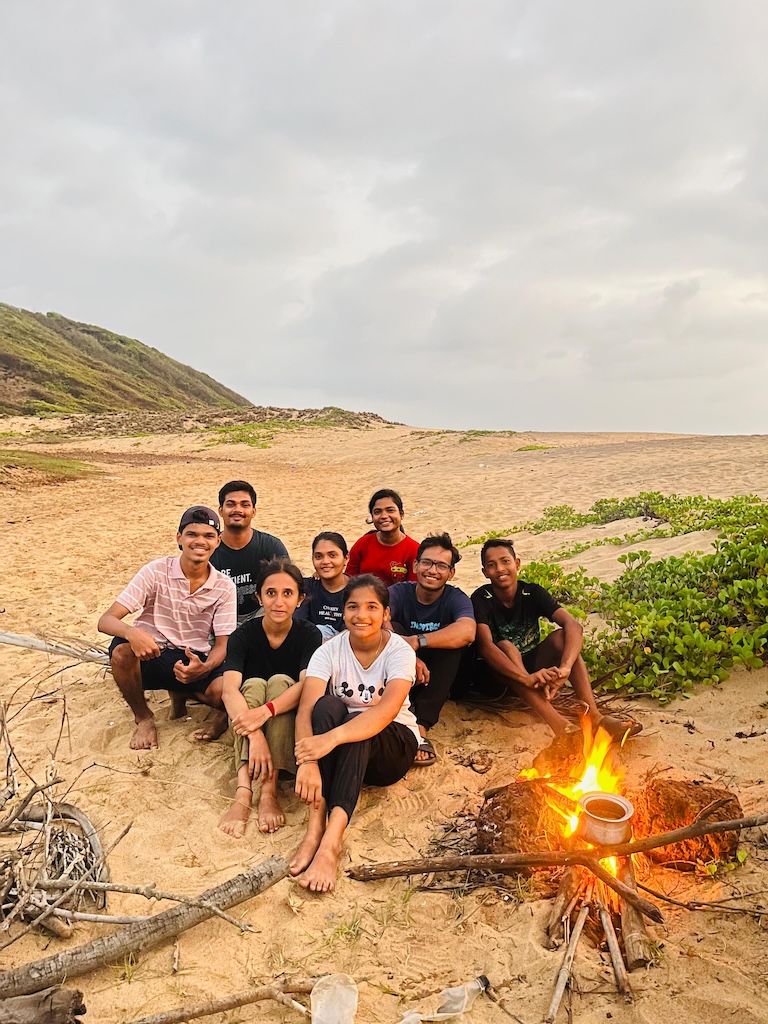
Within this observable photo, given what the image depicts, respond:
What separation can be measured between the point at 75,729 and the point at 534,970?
3381 mm

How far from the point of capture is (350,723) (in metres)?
3.19

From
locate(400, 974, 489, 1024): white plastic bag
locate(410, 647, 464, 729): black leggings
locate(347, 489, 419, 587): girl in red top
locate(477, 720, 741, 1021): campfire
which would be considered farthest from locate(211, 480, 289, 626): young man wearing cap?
locate(400, 974, 489, 1024): white plastic bag

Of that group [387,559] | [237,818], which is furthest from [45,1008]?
[387,559]

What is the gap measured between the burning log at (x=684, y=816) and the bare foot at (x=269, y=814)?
68.5 inches

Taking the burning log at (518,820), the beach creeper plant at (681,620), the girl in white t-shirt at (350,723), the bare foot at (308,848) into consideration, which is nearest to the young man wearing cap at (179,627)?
the girl in white t-shirt at (350,723)

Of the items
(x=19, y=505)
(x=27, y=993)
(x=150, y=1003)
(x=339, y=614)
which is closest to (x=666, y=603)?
(x=339, y=614)

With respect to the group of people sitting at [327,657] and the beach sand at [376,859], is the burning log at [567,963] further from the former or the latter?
the group of people sitting at [327,657]

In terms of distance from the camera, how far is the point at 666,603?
16.7 ft

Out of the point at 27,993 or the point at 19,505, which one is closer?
the point at 27,993

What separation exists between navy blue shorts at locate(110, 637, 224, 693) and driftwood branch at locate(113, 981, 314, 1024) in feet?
6.77

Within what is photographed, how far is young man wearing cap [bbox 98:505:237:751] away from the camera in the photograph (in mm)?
4098

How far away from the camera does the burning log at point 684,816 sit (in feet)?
9.36

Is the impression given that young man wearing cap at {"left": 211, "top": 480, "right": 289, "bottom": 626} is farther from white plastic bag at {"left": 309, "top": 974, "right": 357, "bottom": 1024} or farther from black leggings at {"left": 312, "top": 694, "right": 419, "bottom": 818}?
white plastic bag at {"left": 309, "top": 974, "right": 357, "bottom": 1024}

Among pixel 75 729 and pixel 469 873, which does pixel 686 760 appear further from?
pixel 75 729
